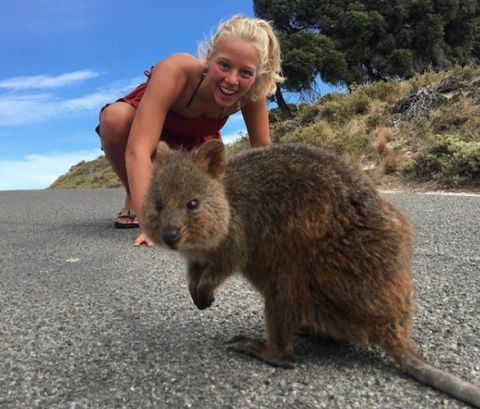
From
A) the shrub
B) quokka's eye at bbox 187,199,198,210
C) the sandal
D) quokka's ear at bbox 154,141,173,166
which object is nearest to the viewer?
quokka's eye at bbox 187,199,198,210

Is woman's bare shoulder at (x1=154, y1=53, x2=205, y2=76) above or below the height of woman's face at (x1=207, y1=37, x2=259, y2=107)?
above

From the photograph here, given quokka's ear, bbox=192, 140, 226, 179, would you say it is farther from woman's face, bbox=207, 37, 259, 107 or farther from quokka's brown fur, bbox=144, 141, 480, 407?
woman's face, bbox=207, 37, 259, 107

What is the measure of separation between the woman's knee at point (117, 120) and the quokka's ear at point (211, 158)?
9.63ft

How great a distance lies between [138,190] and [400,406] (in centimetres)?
252

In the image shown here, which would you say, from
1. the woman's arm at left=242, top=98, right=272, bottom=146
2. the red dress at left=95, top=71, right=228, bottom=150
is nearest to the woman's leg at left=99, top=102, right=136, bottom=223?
the red dress at left=95, top=71, right=228, bottom=150

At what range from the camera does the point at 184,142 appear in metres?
5.43

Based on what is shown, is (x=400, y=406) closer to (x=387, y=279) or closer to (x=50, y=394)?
(x=387, y=279)

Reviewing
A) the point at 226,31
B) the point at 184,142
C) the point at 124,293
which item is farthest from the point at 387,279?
the point at 184,142

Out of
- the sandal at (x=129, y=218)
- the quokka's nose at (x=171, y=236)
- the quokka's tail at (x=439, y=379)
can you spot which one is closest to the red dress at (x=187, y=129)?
the sandal at (x=129, y=218)

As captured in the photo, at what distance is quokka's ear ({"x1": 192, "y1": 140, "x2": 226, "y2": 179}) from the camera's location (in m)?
2.82

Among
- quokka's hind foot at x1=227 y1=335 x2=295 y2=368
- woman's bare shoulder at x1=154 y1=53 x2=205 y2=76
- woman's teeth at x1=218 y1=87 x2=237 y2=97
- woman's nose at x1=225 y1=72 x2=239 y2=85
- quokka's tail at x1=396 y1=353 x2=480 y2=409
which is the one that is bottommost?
quokka's tail at x1=396 y1=353 x2=480 y2=409

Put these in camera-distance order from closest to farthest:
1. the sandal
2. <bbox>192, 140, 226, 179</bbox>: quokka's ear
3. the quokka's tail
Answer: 1. the quokka's tail
2. <bbox>192, 140, 226, 179</bbox>: quokka's ear
3. the sandal

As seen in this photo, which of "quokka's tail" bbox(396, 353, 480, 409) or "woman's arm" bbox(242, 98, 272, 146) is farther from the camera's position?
"woman's arm" bbox(242, 98, 272, 146)

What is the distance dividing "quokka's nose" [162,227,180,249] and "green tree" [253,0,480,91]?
1024 inches
